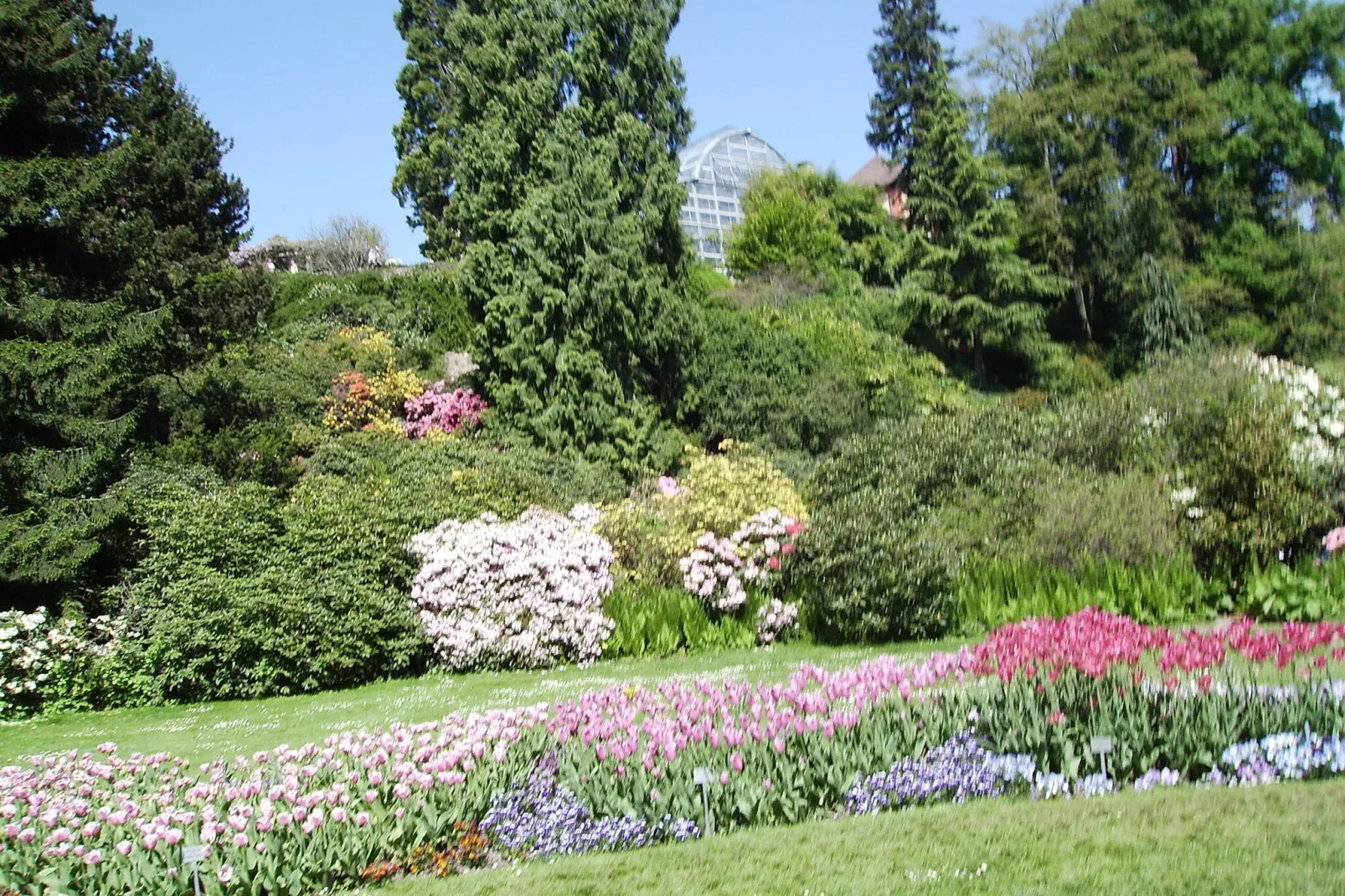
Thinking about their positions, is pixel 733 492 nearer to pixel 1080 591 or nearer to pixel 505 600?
pixel 505 600

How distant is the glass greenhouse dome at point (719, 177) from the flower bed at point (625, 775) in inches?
1364

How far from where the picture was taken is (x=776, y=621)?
11633 millimetres

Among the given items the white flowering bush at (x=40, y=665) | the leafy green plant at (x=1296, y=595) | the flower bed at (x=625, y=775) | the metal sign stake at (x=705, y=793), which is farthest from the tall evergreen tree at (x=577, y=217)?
the metal sign stake at (x=705, y=793)

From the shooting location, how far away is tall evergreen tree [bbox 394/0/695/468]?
18750 mm

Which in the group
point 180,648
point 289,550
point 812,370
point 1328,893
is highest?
point 812,370

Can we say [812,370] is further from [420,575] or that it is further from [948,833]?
[948,833]

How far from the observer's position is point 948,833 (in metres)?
4.72

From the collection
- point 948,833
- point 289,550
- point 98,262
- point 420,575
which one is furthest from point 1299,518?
point 98,262

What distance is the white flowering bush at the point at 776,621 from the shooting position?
11.6 m

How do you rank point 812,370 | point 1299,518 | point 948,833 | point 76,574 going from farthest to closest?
1. point 812,370
2. point 76,574
3. point 1299,518
4. point 948,833

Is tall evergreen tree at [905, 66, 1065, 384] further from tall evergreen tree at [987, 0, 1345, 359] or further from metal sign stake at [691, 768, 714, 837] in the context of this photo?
metal sign stake at [691, 768, 714, 837]

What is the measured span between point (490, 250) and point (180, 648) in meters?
10.8

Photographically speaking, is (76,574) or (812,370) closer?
(76,574)

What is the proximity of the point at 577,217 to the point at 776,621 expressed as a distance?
9.83m
